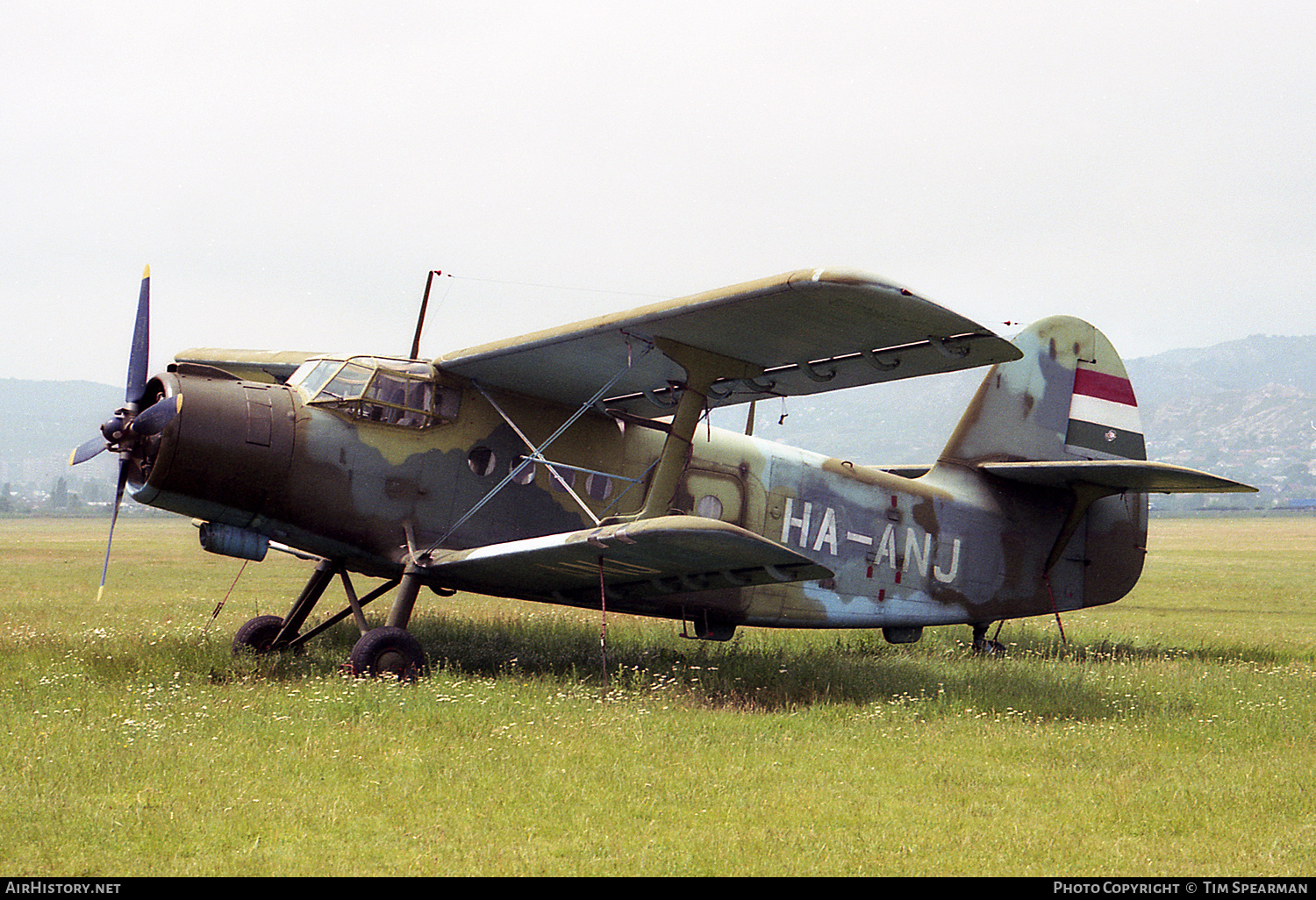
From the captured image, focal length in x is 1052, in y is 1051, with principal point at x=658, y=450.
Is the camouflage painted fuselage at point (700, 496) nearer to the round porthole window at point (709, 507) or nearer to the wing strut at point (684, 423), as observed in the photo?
the round porthole window at point (709, 507)

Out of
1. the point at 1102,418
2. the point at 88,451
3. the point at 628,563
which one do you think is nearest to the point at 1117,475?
the point at 1102,418

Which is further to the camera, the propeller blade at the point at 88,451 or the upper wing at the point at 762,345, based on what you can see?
the propeller blade at the point at 88,451

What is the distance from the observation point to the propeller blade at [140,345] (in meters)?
9.66

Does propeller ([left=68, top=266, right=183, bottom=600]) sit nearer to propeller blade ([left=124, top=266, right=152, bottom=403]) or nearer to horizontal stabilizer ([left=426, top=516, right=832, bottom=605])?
propeller blade ([left=124, top=266, right=152, bottom=403])

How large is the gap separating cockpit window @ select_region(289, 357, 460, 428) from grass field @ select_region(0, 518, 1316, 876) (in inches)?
97.1

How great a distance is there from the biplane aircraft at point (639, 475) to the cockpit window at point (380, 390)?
0.9 inches

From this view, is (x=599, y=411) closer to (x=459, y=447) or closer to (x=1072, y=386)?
(x=459, y=447)

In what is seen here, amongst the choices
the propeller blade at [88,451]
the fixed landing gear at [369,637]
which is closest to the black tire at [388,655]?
the fixed landing gear at [369,637]

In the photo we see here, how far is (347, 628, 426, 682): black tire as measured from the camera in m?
9.32

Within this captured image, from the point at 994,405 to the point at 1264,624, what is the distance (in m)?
9.95

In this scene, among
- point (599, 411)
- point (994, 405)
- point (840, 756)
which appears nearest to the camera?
point (840, 756)

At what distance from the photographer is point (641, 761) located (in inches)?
274

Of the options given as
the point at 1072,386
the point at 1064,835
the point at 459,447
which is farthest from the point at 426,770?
the point at 1072,386

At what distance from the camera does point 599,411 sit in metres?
11.0
